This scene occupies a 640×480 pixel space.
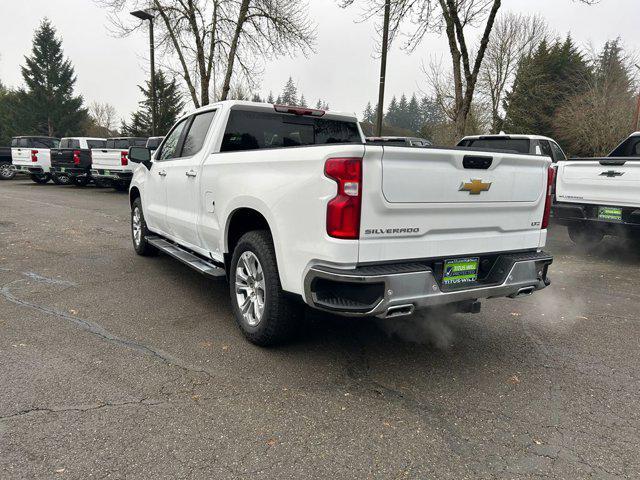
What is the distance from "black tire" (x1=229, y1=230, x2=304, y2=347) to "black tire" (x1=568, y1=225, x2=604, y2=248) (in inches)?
263

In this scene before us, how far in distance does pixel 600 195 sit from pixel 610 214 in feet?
1.06

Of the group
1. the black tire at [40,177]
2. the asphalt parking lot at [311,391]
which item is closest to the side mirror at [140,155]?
the asphalt parking lot at [311,391]

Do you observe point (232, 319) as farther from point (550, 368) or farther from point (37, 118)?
point (37, 118)

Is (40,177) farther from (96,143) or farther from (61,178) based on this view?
(96,143)

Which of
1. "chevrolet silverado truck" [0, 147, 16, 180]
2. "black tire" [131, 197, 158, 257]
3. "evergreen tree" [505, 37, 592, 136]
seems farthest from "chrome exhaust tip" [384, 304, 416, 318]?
"evergreen tree" [505, 37, 592, 136]

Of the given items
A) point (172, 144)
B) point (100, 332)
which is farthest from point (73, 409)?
point (172, 144)

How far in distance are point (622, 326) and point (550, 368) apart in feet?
4.85

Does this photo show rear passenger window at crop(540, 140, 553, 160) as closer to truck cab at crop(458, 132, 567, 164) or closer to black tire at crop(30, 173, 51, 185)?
truck cab at crop(458, 132, 567, 164)

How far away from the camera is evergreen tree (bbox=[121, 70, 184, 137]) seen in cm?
4097

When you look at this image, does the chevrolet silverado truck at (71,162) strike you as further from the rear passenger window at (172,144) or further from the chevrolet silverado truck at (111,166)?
the rear passenger window at (172,144)

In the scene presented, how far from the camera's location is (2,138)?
44594 millimetres

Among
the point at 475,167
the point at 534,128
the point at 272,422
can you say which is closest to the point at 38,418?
the point at 272,422

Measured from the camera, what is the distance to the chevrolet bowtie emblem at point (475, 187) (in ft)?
10.8

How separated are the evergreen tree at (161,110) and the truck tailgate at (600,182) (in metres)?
36.7
